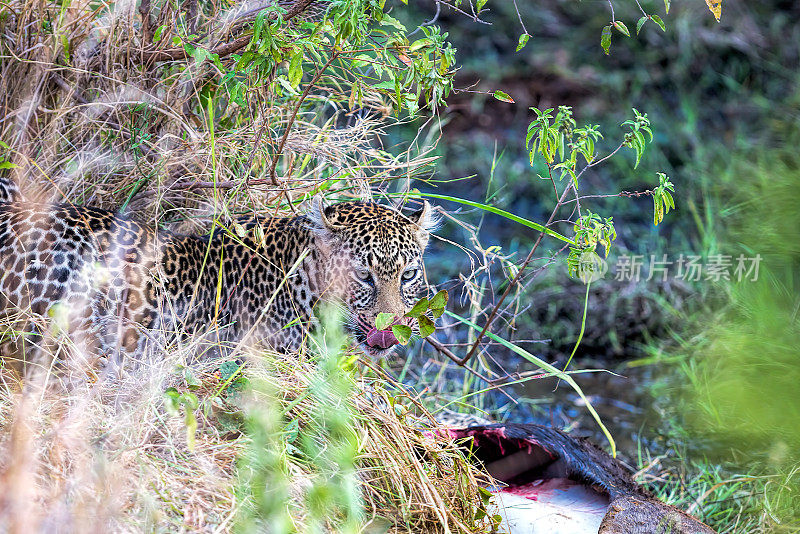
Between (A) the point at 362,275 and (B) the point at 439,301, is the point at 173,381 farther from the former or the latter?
(A) the point at 362,275

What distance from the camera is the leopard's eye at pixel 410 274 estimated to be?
488cm

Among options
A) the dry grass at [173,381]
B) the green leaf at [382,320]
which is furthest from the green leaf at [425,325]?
the dry grass at [173,381]

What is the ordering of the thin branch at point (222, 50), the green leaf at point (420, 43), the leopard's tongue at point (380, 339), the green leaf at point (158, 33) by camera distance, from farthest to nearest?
the green leaf at point (158, 33), the leopard's tongue at point (380, 339), the thin branch at point (222, 50), the green leaf at point (420, 43)

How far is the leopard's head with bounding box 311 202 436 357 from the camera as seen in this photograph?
473 centimetres

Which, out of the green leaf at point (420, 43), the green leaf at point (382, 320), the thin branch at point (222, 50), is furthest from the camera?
the thin branch at point (222, 50)

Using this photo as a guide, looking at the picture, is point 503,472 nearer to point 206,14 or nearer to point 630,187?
point 206,14

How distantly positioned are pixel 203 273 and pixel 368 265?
881 mm

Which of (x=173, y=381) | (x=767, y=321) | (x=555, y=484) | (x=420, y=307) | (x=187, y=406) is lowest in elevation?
(x=555, y=484)

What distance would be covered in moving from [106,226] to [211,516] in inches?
81.4

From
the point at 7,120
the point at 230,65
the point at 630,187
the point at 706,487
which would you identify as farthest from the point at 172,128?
the point at 630,187

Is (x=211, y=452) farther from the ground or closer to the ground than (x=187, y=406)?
closer to the ground

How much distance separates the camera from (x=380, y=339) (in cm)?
467

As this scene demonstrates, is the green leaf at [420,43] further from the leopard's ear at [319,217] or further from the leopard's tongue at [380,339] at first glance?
the leopard's tongue at [380,339]

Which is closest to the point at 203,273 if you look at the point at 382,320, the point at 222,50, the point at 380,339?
the point at 380,339
